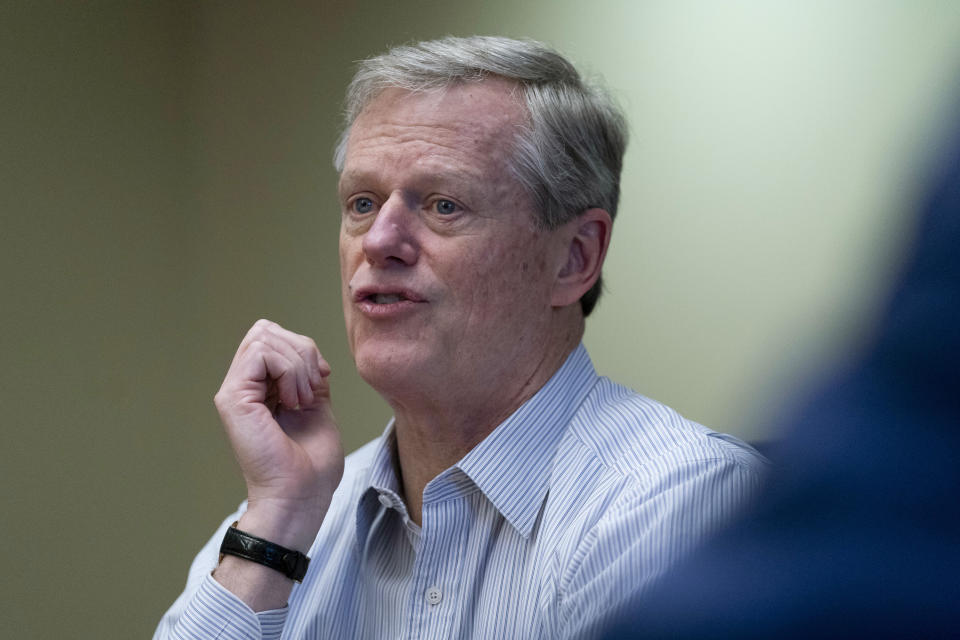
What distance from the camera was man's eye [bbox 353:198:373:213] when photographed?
5.34 feet

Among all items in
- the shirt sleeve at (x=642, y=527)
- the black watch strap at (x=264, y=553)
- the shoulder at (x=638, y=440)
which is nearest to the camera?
the shirt sleeve at (x=642, y=527)

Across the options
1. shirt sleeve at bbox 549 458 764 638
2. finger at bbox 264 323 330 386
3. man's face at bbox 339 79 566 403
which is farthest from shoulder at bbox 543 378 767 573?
finger at bbox 264 323 330 386

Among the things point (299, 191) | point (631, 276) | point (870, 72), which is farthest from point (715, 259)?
point (299, 191)

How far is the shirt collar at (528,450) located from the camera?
142 cm

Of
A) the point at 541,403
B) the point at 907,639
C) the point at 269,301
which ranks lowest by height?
the point at 269,301

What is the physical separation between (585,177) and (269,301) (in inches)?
56.9

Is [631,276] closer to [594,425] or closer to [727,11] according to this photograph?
[727,11]

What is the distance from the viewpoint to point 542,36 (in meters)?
2.32

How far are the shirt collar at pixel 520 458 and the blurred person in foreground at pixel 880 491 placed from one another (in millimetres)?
1186

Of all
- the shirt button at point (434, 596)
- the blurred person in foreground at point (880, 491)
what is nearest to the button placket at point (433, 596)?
the shirt button at point (434, 596)

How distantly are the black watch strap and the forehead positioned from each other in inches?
23.8

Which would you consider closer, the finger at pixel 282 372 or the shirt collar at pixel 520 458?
the shirt collar at pixel 520 458

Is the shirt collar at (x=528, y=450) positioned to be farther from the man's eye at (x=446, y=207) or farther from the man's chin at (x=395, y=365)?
the man's eye at (x=446, y=207)

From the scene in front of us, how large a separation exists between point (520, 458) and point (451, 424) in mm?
145
